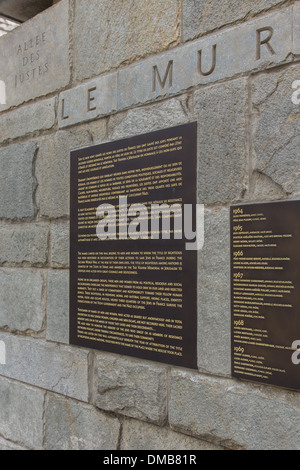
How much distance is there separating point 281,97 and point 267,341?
3.50ft

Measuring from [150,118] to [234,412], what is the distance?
157 centimetres

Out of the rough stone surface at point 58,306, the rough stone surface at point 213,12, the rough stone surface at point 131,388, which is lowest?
the rough stone surface at point 131,388

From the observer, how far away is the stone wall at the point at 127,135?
2.22 metres

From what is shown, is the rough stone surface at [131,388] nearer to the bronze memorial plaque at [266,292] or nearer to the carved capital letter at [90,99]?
the bronze memorial plaque at [266,292]

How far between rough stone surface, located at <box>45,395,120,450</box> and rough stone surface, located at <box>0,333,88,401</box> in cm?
8

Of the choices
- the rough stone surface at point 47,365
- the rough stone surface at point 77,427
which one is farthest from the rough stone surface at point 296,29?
the rough stone surface at point 77,427

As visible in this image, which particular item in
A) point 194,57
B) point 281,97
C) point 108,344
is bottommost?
point 108,344

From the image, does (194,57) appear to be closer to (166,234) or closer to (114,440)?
(166,234)

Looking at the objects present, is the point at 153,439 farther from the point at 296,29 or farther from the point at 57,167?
the point at 296,29

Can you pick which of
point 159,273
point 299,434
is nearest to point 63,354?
point 159,273
